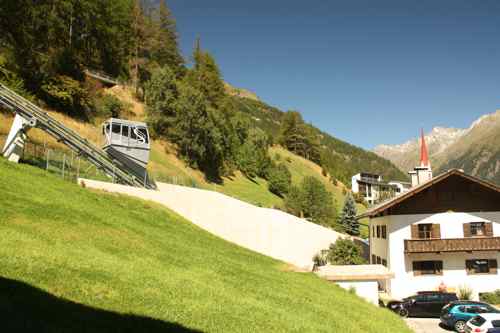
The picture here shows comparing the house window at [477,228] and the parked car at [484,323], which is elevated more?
the house window at [477,228]

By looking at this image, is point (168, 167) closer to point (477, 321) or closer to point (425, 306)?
point (425, 306)

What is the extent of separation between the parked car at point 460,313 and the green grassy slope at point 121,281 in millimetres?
7204

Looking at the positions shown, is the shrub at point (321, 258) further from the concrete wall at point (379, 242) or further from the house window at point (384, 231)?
the house window at point (384, 231)

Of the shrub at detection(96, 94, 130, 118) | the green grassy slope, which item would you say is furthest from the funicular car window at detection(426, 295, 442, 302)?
the shrub at detection(96, 94, 130, 118)

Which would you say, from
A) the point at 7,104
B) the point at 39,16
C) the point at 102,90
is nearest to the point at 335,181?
the point at 102,90

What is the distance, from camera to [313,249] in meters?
39.8

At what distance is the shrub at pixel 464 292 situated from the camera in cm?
3294

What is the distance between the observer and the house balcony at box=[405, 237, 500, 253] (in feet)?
110

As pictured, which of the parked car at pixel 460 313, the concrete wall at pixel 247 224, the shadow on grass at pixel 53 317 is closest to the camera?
the shadow on grass at pixel 53 317

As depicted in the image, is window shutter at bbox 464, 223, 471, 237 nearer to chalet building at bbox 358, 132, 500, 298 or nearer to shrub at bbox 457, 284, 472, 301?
chalet building at bbox 358, 132, 500, 298

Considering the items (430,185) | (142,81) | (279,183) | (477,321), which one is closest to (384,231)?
(430,185)

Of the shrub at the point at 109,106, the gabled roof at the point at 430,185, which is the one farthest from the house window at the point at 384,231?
the shrub at the point at 109,106

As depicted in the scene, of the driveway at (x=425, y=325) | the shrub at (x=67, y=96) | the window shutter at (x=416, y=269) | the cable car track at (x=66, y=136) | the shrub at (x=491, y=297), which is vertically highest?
the shrub at (x=67, y=96)

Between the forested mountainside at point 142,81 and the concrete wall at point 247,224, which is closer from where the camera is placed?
the concrete wall at point 247,224
